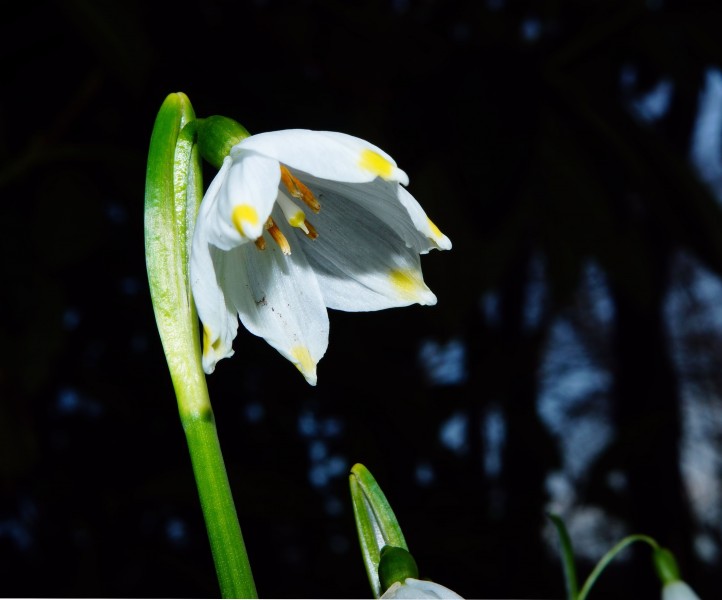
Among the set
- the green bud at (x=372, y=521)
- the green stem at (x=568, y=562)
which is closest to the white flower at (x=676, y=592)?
the green stem at (x=568, y=562)

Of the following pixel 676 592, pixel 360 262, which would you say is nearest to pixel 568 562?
pixel 676 592

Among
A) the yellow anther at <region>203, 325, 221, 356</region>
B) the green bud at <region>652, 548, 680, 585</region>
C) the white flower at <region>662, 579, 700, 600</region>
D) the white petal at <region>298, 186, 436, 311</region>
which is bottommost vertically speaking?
the white flower at <region>662, 579, 700, 600</region>

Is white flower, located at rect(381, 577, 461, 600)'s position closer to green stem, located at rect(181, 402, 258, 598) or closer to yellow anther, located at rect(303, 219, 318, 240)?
green stem, located at rect(181, 402, 258, 598)

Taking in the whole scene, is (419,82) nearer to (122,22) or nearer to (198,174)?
(122,22)

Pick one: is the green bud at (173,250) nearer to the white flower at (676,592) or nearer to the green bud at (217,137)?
the green bud at (217,137)

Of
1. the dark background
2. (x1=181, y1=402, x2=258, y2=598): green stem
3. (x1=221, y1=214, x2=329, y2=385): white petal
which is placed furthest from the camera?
the dark background

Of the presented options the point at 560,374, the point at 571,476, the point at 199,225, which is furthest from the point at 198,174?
the point at 560,374

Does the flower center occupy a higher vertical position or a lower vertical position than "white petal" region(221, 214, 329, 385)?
higher

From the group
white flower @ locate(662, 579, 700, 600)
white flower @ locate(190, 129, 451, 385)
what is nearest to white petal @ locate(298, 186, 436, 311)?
white flower @ locate(190, 129, 451, 385)

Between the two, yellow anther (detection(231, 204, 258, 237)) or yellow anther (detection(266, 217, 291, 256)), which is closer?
yellow anther (detection(231, 204, 258, 237))
